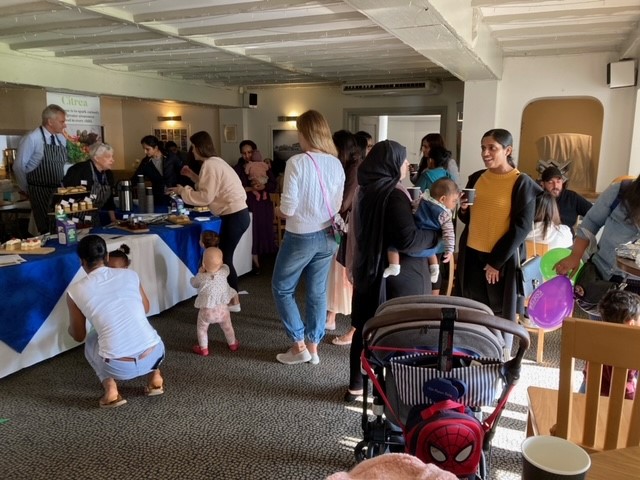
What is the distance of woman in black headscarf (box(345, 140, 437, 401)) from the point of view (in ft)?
8.05

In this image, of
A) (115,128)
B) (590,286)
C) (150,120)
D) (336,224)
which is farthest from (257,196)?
(115,128)

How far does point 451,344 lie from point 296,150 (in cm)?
772

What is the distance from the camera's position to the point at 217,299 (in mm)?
3496

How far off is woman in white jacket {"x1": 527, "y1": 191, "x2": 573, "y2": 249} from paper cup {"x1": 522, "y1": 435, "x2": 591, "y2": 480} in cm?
281

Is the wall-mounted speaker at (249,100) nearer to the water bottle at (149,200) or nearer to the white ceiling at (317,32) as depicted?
the white ceiling at (317,32)

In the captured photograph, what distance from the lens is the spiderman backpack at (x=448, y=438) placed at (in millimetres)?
1541

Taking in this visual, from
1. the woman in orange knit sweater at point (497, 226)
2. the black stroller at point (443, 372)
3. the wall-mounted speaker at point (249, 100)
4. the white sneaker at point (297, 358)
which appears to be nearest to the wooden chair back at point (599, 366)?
the black stroller at point (443, 372)

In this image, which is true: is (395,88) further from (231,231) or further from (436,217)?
(436,217)

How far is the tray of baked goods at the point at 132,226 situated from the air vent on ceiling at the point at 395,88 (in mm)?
4839

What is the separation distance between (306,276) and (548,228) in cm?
177

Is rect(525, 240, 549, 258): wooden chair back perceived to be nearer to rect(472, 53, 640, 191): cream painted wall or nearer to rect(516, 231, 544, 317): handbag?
rect(516, 231, 544, 317): handbag

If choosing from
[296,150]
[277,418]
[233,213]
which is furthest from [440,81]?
[277,418]

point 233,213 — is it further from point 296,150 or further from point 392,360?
point 296,150

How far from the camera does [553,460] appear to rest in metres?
0.93
